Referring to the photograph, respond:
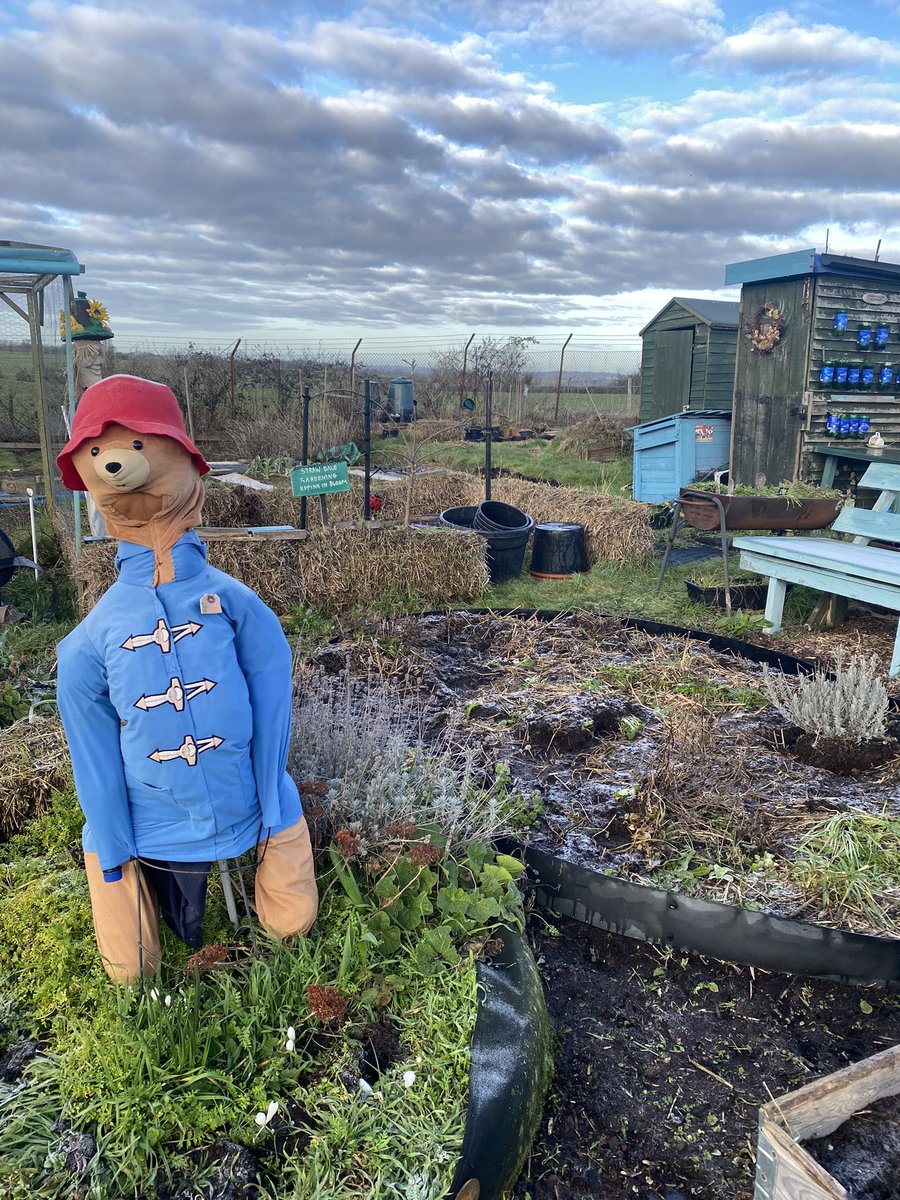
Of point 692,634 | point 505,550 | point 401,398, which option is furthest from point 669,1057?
point 401,398

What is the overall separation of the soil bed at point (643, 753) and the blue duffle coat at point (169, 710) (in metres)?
1.46

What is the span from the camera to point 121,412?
1.76 meters

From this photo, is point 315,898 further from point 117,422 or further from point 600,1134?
point 117,422

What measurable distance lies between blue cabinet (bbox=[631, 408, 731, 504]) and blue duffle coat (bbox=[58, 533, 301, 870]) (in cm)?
878

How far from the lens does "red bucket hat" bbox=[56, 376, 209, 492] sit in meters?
1.76

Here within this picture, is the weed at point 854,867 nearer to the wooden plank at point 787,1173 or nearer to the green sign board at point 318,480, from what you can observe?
the wooden plank at point 787,1173

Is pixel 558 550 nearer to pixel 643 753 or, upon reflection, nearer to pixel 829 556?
pixel 829 556

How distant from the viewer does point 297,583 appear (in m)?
5.79

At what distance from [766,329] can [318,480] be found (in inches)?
242

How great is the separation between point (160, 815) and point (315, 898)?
0.46 m

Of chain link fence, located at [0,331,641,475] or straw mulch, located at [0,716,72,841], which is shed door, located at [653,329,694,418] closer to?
chain link fence, located at [0,331,641,475]

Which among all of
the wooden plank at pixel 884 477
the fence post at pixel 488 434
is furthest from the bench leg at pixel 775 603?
the fence post at pixel 488 434

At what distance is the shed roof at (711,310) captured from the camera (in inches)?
488

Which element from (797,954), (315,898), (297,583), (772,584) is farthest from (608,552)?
(315,898)
